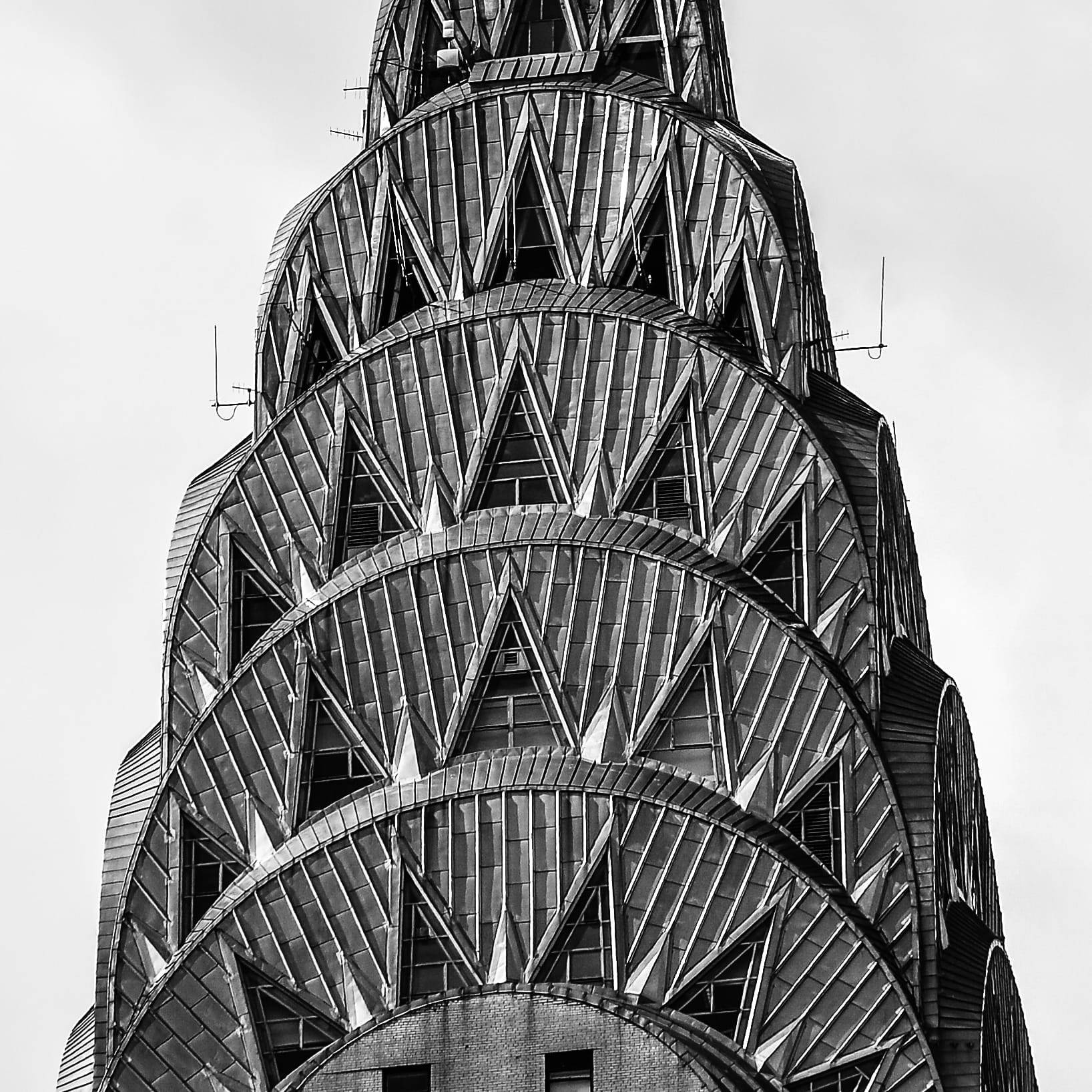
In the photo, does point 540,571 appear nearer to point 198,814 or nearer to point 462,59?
point 198,814

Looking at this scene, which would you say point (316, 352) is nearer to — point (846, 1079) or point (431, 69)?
point (431, 69)

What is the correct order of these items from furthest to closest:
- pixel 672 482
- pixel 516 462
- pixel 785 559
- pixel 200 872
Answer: pixel 516 462 < pixel 672 482 < pixel 785 559 < pixel 200 872

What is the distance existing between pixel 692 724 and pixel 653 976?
36.1ft

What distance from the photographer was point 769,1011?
158 m

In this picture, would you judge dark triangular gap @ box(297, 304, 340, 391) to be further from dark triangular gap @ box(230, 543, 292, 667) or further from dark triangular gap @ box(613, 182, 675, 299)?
dark triangular gap @ box(613, 182, 675, 299)

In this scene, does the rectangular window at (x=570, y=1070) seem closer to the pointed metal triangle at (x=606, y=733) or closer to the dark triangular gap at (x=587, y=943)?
the dark triangular gap at (x=587, y=943)

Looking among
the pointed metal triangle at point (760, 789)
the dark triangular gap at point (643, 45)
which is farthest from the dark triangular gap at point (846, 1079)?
the dark triangular gap at point (643, 45)

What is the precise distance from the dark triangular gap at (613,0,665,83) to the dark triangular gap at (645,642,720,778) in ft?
110

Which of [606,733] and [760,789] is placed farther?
[606,733]

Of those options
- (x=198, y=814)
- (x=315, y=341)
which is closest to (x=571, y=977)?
(x=198, y=814)

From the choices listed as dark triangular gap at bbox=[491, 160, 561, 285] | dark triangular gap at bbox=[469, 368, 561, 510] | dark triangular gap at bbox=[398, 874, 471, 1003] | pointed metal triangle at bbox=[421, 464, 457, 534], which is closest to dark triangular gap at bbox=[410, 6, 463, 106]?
dark triangular gap at bbox=[491, 160, 561, 285]

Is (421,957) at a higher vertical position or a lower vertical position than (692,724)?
lower

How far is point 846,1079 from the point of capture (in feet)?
518

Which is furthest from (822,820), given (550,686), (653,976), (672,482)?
(672,482)
